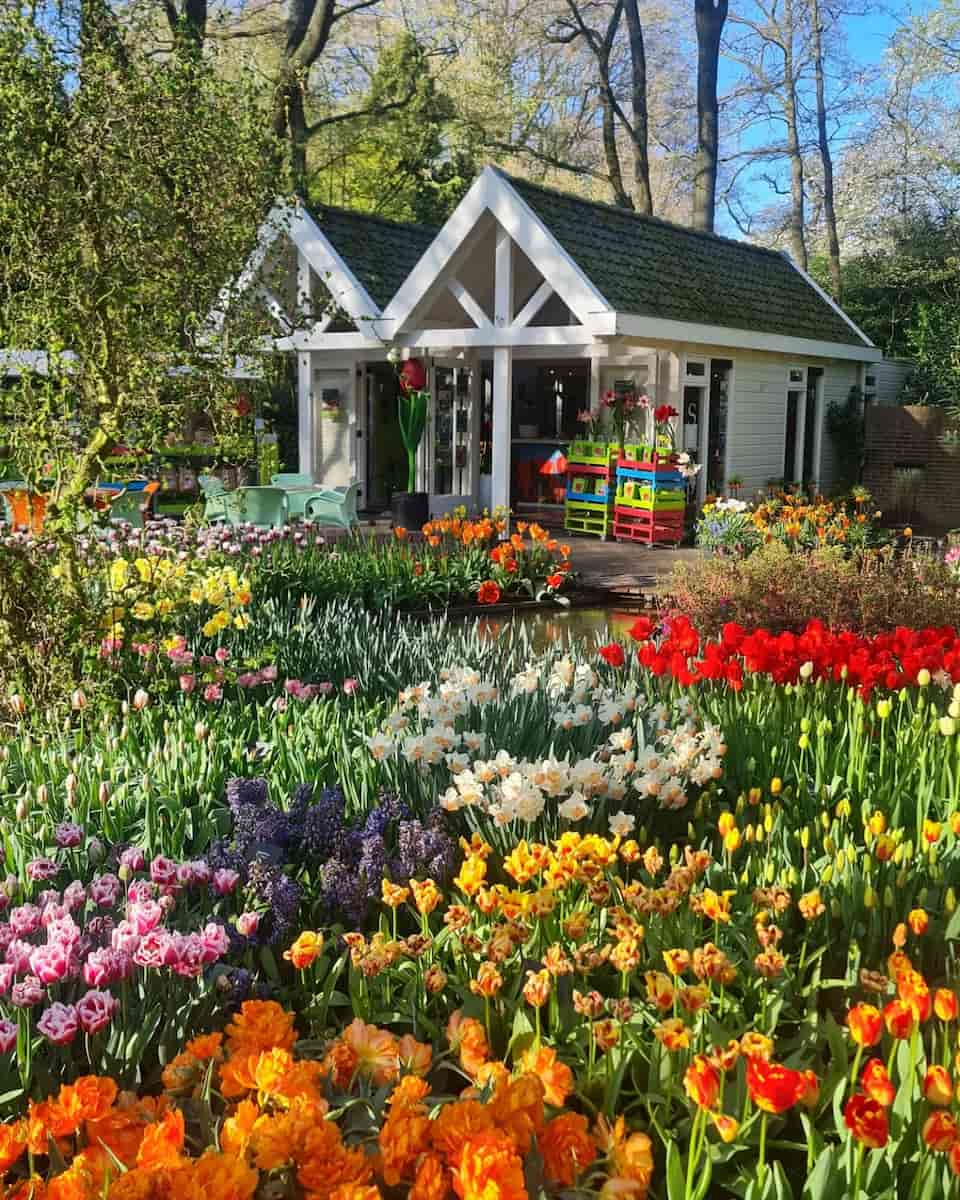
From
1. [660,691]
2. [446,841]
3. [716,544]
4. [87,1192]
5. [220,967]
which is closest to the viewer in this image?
[87,1192]

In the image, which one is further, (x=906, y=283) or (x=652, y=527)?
(x=906, y=283)

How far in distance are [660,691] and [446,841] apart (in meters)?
1.76

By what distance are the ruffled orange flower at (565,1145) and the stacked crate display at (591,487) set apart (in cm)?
1284

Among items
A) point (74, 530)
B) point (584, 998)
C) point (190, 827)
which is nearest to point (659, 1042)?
point (584, 998)

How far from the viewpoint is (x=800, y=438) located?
18.5m

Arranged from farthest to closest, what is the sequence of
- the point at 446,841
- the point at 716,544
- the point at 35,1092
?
the point at 716,544, the point at 446,841, the point at 35,1092

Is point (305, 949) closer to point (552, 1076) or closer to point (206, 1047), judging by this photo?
point (206, 1047)

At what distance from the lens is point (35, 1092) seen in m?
2.10

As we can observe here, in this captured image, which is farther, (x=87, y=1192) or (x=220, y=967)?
(x=220, y=967)

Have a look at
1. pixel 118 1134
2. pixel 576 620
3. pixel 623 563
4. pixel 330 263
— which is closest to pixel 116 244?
pixel 118 1134

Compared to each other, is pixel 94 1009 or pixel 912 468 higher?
pixel 912 468

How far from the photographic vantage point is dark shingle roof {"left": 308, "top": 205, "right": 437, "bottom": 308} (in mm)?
16438

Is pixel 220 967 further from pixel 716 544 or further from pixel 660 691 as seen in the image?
pixel 716 544

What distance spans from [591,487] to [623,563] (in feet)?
9.69
